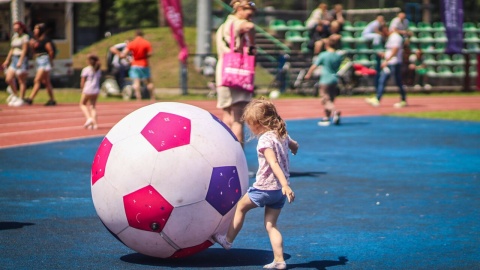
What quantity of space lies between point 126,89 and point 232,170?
2133cm

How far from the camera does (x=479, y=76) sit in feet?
112

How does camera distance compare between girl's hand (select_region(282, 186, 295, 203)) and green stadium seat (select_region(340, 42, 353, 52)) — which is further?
green stadium seat (select_region(340, 42, 353, 52))

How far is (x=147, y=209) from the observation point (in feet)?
22.0

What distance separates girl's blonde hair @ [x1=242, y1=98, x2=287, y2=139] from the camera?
273 inches

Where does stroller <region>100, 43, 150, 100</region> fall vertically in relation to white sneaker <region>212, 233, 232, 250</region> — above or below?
below

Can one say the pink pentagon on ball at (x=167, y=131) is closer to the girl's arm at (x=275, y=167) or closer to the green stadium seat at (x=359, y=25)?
the girl's arm at (x=275, y=167)

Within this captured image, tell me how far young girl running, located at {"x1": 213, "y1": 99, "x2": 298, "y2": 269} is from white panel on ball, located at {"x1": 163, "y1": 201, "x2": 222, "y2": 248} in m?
0.17

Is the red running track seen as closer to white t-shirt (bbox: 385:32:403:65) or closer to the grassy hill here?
white t-shirt (bbox: 385:32:403:65)

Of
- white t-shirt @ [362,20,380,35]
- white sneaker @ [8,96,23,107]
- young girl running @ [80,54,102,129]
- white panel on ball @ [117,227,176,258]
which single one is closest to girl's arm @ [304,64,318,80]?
young girl running @ [80,54,102,129]

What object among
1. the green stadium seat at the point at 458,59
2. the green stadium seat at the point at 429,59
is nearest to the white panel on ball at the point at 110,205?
the green stadium seat at the point at 429,59

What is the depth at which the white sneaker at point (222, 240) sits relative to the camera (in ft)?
22.8

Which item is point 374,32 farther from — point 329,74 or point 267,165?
point 267,165

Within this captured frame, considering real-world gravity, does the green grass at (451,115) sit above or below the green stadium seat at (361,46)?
below

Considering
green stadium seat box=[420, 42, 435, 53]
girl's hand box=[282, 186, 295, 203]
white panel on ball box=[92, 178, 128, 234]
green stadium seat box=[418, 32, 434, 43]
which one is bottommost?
green stadium seat box=[420, 42, 435, 53]
